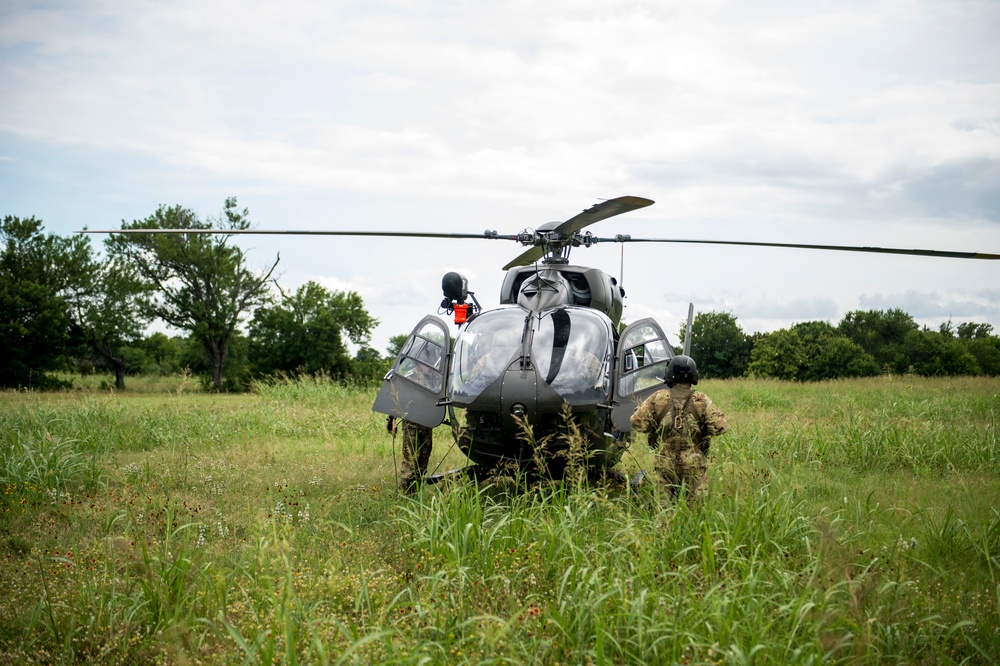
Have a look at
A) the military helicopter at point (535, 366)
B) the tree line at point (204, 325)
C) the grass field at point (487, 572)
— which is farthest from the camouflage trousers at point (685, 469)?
the tree line at point (204, 325)

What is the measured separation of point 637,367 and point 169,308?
136 feet

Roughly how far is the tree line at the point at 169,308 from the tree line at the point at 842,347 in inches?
829

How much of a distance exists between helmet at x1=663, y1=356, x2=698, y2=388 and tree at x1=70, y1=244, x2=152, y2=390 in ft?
122

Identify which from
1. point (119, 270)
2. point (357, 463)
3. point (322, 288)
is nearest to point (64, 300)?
point (119, 270)

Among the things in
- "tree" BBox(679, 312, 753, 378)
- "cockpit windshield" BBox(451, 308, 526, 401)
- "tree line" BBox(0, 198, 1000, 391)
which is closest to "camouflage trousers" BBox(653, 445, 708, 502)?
"cockpit windshield" BBox(451, 308, 526, 401)

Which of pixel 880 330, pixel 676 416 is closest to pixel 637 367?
pixel 676 416

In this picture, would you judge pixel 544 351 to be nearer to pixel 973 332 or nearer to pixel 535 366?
pixel 535 366

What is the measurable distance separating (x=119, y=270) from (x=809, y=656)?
43768mm

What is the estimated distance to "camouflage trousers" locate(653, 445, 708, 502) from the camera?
4.56 m

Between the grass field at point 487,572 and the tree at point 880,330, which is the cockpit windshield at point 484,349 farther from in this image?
the tree at point 880,330

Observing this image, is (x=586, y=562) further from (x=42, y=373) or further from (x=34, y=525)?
(x=42, y=373)

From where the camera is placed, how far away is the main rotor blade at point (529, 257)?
741 centimetres

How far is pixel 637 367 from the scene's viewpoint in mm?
6000

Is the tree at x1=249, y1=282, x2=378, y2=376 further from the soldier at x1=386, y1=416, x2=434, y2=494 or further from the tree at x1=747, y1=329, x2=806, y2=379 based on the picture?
the soldier at x1=386, y1=416, x2=434, y2=494
